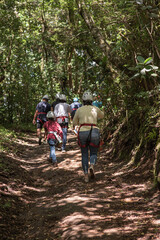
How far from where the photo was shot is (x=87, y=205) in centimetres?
506

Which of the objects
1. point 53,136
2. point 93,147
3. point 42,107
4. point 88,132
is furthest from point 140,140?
point 42,107

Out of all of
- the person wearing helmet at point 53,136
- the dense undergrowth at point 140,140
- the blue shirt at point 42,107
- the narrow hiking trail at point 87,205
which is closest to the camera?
the narrow hiking trail at point 87,205

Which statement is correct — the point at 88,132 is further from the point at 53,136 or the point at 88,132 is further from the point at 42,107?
the point at 42,107

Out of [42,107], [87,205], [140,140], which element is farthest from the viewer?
[42,107]

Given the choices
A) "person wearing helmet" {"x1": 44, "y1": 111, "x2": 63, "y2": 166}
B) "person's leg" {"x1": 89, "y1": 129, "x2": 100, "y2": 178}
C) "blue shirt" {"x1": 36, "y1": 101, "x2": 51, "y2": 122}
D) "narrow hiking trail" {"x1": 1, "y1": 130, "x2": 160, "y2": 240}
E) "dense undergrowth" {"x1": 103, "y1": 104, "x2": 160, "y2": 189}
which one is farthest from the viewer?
"blue shirt" {"x1": 36, "y1": 101, "x2": 51, "y2": 122}

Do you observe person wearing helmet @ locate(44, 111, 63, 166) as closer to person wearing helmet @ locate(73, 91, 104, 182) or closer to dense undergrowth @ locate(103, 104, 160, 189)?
dense undergrowth @ locate(103, 104, 160, 189)

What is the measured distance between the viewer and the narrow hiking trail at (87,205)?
400cm

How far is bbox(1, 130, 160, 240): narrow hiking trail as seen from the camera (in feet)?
13.1

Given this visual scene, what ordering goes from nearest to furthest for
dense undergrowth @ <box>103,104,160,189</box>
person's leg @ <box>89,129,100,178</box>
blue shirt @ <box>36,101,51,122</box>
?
dense undergrowth @ <box>103,104,160,189</box>, person's leg @ <box>89,129,100,178</box>, blue shirt @ <box>36,101,51,122</box>

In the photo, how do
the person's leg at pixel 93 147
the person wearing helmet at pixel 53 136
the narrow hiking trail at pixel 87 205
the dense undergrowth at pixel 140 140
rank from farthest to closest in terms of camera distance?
the person wearing helmet at pixel 53 136, the person's leg at pixel 93 147, the dense undergrowth at pixel 140 140, the narrow hiking trail at pixel 87 205

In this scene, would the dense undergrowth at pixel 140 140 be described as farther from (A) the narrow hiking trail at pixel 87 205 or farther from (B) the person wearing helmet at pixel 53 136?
(B) the person wearing helmet at pixel 53 136

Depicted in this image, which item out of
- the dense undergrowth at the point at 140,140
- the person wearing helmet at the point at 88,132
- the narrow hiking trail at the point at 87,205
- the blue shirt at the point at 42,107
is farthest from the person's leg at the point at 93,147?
the blue shirt at the point at 42,107

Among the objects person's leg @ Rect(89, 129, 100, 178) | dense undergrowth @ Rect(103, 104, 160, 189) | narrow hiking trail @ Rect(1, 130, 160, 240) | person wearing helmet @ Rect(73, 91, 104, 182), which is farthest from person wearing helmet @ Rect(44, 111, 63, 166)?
person's leg @ Rect(89, 129, 100, 178)

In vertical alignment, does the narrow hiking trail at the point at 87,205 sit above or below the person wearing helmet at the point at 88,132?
below
